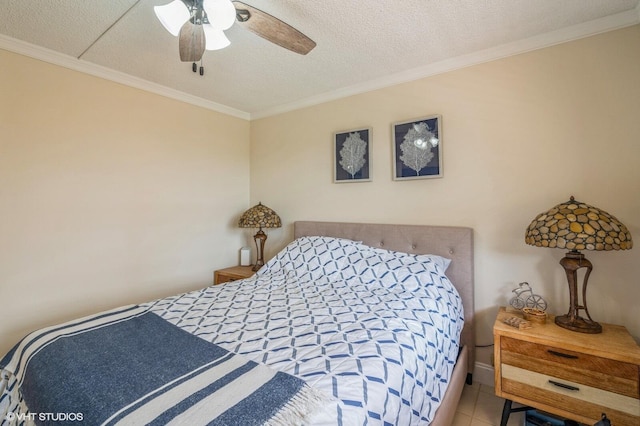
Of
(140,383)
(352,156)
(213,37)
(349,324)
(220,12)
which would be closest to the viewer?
(140,383)

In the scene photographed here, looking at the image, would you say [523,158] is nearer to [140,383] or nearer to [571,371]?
[571,371]

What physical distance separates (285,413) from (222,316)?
824 mm

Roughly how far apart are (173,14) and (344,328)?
65.3 inches

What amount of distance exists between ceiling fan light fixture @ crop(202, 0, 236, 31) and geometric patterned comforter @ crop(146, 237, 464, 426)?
1421 mm

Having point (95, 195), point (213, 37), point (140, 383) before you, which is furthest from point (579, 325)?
point (95, 195)

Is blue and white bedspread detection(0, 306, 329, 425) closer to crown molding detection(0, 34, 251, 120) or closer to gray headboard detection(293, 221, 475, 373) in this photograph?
gray headboard detection(293, 221, 475, 373)

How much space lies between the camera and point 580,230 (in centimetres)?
141

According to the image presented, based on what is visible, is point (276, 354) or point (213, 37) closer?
point (276, 354)

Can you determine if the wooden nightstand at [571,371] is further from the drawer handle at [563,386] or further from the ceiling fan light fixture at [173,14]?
the ceiling fan light fixture at [173,14]

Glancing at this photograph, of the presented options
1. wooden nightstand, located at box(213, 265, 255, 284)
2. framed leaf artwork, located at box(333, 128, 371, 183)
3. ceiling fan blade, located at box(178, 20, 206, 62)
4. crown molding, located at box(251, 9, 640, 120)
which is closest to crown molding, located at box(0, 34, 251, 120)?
crown molding, located at box(251, 9, 640, 120)

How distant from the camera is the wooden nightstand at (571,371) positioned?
1.28m

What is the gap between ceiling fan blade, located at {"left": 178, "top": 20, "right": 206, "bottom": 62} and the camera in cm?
138

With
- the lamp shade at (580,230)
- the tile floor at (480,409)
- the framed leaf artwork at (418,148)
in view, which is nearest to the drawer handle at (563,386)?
the tile floor at (480,409)

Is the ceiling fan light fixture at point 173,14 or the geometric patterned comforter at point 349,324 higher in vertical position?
the ceiling fan light fixture at point 173,14
